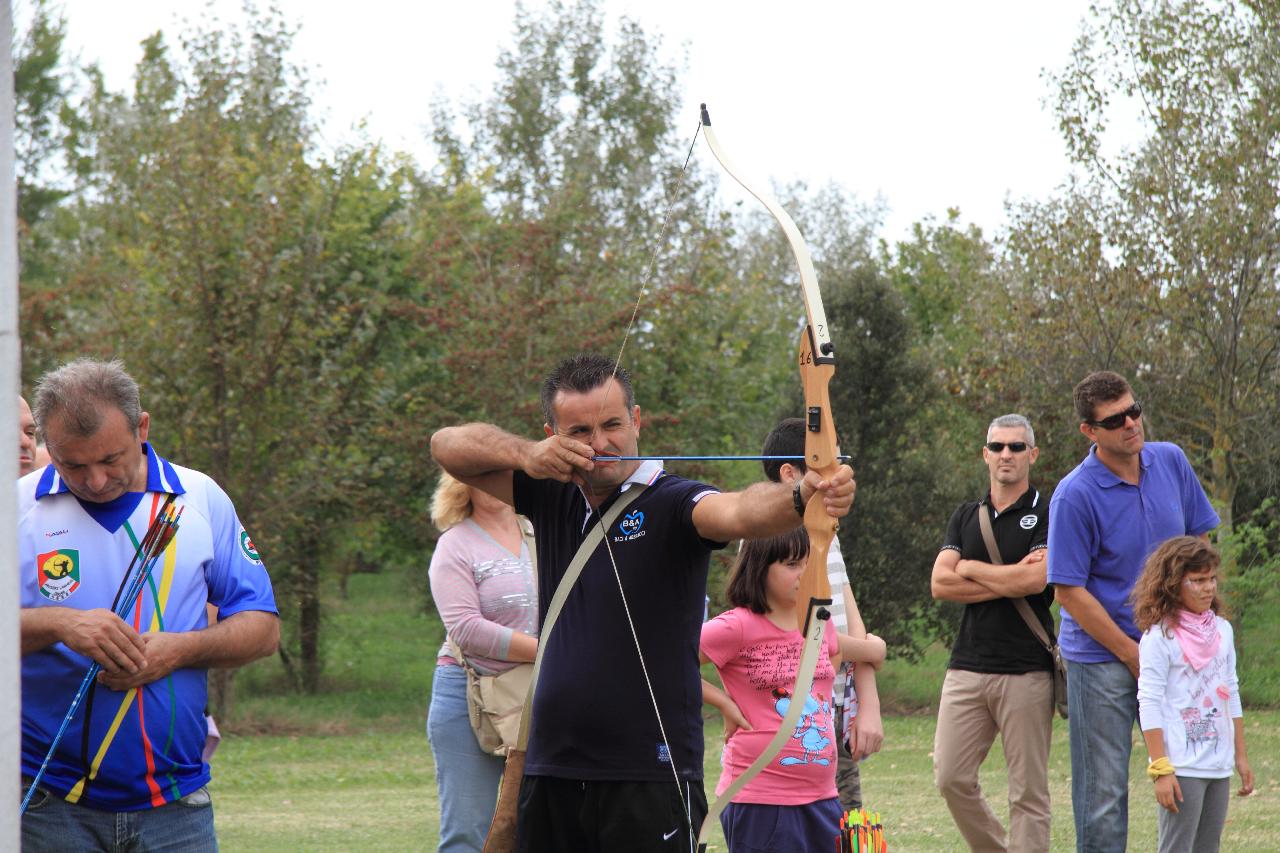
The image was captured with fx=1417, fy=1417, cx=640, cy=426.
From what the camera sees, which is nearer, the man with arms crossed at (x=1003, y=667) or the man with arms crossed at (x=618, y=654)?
the man with arms crossed at (x=618, y=654)

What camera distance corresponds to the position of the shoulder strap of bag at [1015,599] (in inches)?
222

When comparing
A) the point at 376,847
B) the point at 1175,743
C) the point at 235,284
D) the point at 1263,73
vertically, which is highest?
the point at 1263,73

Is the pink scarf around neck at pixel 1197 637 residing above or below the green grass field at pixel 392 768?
above

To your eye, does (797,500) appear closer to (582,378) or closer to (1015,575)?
(582,378)

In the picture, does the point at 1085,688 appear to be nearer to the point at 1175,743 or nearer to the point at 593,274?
the point at 1175,743

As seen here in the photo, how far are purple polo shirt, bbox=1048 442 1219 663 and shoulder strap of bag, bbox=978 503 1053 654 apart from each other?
0.63 m

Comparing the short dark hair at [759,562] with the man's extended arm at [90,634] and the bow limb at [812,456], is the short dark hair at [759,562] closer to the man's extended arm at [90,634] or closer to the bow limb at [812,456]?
the bow limb at [812,456]

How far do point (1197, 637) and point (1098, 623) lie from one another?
1.03 ft

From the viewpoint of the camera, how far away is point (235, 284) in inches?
560

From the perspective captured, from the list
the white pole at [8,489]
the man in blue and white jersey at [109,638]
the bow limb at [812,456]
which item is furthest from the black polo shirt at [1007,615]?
the white pole at [8,489]

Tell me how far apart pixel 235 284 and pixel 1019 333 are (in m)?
8.99

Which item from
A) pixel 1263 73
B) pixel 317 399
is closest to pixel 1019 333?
pixel 1263 73

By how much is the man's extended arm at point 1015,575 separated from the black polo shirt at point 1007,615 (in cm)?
7

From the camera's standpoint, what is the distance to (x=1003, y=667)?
565 cm
